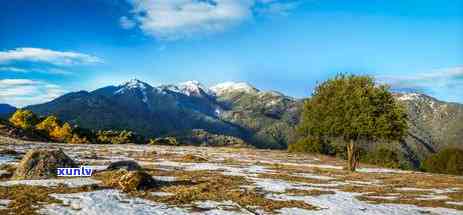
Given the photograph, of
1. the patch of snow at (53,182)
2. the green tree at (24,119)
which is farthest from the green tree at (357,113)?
the green tree at (24,119)

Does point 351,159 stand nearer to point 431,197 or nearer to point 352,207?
point 431,197

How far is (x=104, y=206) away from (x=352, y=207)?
14.1 metres

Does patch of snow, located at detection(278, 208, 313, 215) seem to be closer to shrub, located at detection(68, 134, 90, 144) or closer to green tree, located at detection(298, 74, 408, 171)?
green tree, located at detection(298, 74, 408, 171)

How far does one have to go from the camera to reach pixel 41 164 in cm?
3550

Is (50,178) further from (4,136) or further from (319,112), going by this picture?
(4,136)

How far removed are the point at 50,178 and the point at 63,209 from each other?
1160 centimetres

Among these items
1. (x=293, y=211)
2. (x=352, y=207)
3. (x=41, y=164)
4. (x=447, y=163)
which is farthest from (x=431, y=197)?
(x=447, y=163)

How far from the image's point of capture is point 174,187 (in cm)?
3294

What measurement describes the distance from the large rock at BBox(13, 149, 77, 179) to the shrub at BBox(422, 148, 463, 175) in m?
120

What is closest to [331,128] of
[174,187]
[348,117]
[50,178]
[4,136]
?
[348,117]

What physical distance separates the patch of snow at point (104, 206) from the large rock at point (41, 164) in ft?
25.8

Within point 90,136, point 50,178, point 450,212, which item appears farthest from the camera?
point 90,136

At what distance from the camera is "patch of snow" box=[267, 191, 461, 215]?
27.6 m

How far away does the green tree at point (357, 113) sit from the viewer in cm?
6084
